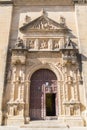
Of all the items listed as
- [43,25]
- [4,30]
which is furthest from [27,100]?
[43,25]

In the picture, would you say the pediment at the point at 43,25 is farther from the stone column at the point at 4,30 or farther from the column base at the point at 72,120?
the column base at the point at 72,120

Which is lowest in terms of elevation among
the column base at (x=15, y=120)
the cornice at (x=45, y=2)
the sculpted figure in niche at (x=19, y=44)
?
the column base at (x=15, y=120)

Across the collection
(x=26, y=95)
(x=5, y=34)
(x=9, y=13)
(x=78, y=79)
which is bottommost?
(x=26, y=95)

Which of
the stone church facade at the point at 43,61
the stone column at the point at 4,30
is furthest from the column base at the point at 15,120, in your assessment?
the stone column at the point at 4,30

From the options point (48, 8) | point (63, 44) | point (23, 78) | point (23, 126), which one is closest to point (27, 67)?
point (23, 78)

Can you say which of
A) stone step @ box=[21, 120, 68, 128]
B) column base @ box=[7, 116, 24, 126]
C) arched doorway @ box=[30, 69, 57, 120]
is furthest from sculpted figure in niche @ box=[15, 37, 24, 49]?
stone step @ box=[21, 120, 68, 128]

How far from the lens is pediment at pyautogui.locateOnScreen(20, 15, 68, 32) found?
1370 cm

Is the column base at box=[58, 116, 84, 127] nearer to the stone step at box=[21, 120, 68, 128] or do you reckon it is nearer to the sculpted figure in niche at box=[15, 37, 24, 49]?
the stone step at box=[21, 120, 68, 128]

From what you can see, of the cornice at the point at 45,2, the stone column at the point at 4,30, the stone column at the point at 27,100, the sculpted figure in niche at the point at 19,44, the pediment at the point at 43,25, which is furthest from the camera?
the cornice at the point at 45,2

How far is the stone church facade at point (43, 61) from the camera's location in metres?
11.6

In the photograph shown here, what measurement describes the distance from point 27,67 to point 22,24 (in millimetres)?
3096

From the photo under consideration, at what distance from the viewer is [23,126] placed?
10.8 metres

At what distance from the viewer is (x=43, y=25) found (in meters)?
13.9

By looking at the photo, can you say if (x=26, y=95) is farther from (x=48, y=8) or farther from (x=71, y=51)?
(x=48, y=8)
